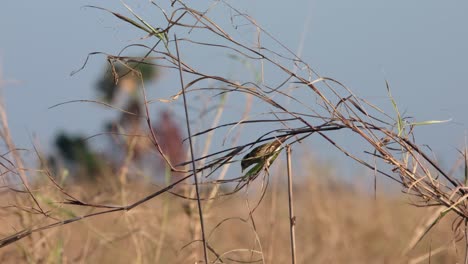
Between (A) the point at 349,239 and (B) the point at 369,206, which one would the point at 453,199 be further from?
(B) the point at 369,206

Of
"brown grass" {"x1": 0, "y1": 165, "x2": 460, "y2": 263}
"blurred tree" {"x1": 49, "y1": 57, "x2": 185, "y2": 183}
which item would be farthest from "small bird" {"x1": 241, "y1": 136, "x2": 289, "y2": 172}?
"brown grass" {"x1": 0, "y1": 165, "x2": 460, "y2": 263}

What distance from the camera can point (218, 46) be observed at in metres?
1.25

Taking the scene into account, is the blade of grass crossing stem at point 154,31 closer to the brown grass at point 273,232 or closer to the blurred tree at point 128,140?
the blurred tree at point 128,140

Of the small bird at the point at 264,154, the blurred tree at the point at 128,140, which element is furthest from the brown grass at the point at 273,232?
the small bird at the point at 264,154

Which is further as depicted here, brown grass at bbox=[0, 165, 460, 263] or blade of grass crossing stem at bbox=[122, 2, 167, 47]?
brown grass at bbox=[0, 165, 460, 263]

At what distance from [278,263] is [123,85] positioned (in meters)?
15.8

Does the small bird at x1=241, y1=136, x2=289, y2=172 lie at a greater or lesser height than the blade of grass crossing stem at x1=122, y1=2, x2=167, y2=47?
lesser

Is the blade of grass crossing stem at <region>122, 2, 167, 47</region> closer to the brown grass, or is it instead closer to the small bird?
the small bird

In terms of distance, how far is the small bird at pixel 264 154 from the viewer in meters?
1.28

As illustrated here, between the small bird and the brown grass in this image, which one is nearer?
the small bird

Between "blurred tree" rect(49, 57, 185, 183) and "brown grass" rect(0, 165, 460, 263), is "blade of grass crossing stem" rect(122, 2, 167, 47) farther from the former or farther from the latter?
"brown grass" rect(0, 165, 460, 263)

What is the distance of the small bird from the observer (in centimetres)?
128

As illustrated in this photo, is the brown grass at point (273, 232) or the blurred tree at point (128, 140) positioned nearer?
the blurred tree at point (128, 140)

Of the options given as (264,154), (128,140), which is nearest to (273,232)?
(128,140)
